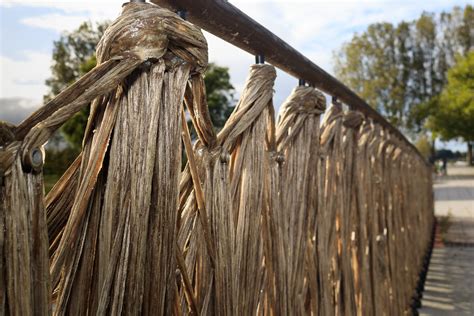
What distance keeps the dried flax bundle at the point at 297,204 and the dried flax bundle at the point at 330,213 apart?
2.2 inches

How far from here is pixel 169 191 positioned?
2.72 ft

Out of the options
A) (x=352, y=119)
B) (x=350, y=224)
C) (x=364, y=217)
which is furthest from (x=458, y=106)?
(x=350, y=224)

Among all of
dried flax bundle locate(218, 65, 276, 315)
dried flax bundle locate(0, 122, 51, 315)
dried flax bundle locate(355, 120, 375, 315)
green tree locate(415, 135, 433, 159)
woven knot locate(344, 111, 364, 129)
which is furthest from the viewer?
green tree locate(415, 135, 433, 159)

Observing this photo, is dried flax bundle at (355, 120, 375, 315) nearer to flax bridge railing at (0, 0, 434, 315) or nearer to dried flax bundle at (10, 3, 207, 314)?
flax bridge railing at (0, 0, 434, 315)

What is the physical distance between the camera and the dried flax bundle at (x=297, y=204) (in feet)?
4.43

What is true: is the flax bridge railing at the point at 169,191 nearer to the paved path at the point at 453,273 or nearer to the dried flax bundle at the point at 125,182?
the dried flax bundle at the point at 125,182

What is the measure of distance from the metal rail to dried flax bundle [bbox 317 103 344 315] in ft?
0.59

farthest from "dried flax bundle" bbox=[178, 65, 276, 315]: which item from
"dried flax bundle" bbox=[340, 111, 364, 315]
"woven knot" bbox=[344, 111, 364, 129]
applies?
"woven knot" bbox=[344, 111, 364, 129]

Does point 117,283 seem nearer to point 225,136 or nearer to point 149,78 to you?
point 149,78

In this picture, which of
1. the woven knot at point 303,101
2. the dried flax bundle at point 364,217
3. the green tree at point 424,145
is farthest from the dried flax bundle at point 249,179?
the green tree at point 424,145

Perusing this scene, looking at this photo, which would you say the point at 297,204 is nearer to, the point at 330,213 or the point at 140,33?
the point at 330,213

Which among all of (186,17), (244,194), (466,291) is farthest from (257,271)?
(466,291)

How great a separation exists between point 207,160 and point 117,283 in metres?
0.34

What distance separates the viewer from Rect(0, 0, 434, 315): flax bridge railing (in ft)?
2.19
